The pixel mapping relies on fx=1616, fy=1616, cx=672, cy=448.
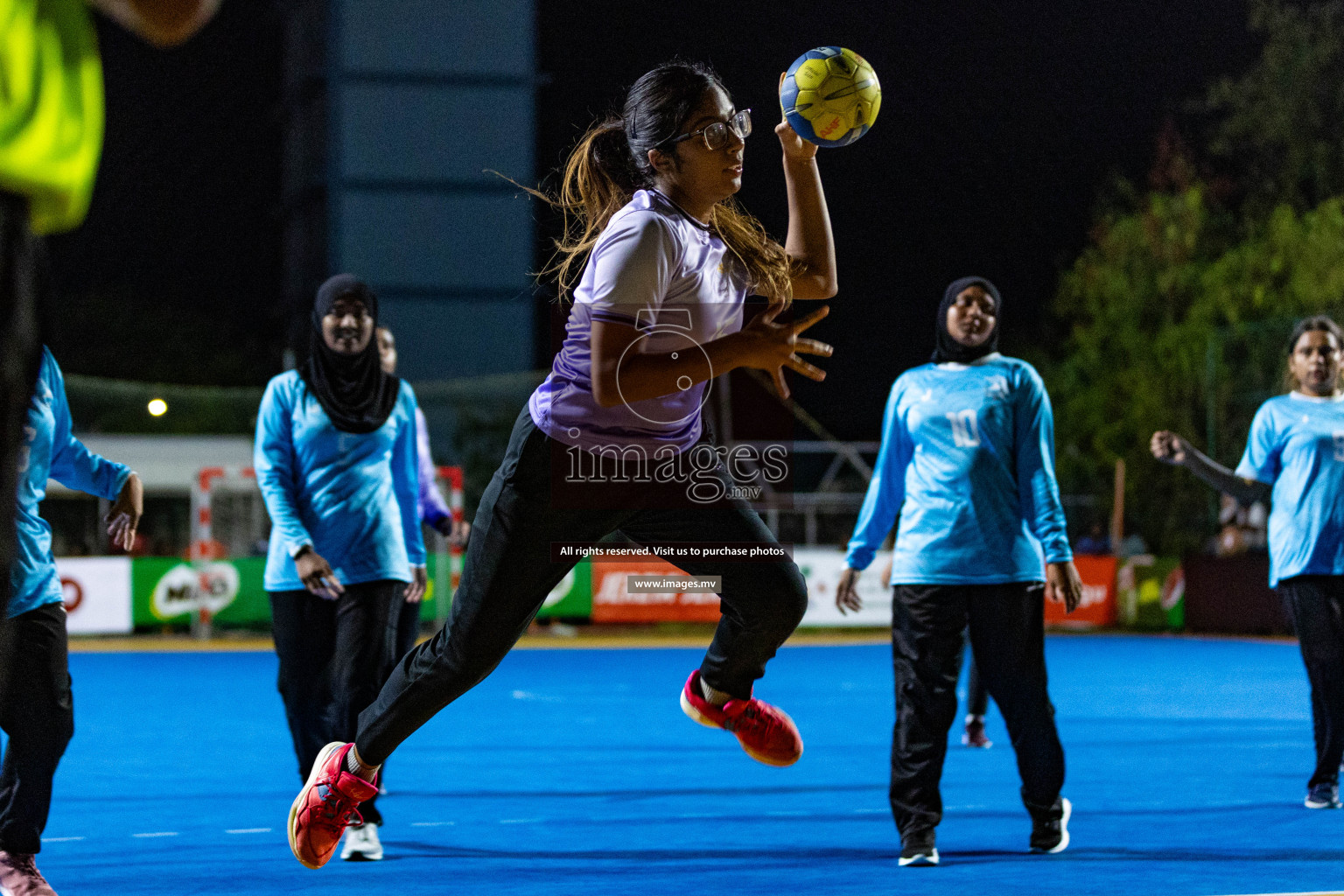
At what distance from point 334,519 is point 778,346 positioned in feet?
9.56

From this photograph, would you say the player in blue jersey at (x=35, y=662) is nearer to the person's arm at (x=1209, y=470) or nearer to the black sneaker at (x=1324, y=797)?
the person's arm at (x=1209, y=470)

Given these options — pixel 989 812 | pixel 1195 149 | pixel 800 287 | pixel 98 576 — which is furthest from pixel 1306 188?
pixel 800 287

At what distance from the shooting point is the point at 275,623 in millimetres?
5957

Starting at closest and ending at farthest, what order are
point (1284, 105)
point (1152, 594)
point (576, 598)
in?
point (576, 598), point (1152, 594), point (1284, 105)

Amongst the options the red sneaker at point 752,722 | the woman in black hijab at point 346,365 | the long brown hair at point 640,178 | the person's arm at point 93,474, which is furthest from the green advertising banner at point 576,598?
the long brown hair at point 640,178

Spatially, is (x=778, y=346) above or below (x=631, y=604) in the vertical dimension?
above

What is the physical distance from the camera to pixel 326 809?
407 cm

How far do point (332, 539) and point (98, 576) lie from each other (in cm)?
1391

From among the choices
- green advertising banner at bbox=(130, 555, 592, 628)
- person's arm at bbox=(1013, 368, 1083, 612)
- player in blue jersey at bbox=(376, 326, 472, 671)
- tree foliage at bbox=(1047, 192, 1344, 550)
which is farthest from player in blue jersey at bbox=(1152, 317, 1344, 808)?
tree foliage at bbox=(1047, 192, 1344, 550)

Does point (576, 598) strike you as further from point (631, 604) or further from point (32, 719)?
point (32, 719)

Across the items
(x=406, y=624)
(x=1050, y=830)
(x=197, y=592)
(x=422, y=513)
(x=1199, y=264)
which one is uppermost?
(x=1199, y=264)

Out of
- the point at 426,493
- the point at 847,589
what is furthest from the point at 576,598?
the point at 847,589

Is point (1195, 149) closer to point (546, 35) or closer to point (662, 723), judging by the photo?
point (546, 35)

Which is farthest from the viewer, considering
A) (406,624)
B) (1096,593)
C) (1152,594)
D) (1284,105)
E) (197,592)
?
(1284,105)
